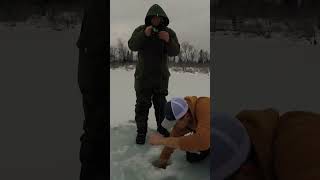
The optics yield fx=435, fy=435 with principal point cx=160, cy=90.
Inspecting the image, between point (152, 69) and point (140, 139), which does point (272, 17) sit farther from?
point (140, 139)

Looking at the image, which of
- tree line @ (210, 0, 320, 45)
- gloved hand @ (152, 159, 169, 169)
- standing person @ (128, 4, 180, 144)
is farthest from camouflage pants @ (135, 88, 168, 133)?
tree line @ (210, 0, 320, 45)

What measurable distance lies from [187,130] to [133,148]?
6.6 inches

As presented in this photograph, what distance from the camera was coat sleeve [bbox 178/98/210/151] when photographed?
4.03 ft

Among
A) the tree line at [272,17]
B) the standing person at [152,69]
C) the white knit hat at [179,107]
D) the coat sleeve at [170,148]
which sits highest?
the tree line at [272,17]

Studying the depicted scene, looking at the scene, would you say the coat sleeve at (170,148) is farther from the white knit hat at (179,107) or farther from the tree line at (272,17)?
the tree line at (272,17)

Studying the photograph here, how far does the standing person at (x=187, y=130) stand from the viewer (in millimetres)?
1245

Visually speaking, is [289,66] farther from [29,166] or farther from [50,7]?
[29,166]

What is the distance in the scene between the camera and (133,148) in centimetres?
128

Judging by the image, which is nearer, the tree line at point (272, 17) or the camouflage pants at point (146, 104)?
the camouflage pants at point (146, 104)

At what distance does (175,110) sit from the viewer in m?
1.27

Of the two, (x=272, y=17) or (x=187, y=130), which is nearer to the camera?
(x=187, y=130)

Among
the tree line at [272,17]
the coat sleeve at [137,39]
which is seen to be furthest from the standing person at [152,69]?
the tree line at [272,17]

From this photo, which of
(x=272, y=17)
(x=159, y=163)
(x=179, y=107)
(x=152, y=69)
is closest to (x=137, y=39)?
(x=152, y=69)

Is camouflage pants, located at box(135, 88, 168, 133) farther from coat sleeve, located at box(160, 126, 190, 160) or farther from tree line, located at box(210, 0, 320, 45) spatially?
tree line, located at box(210, 0, 320, 45)
